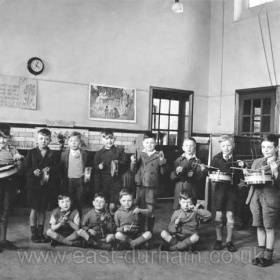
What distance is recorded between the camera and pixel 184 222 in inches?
166

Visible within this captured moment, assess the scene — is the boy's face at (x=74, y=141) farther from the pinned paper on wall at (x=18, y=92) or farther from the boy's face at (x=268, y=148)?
the pinned paper on wall at (x=18, y=92)

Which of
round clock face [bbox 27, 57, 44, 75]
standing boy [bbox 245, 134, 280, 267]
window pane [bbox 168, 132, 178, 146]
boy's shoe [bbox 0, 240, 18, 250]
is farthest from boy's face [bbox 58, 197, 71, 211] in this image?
window pane [bbox 168, 132, 178, 146]

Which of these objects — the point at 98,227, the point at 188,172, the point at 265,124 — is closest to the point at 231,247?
the point at 188,172

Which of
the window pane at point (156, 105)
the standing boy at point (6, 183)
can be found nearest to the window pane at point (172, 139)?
the window pane at point (156, 105)

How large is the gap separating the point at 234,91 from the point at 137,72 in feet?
6.04

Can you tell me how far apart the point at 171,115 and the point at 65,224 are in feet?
14.2

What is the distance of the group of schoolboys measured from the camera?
3.85m

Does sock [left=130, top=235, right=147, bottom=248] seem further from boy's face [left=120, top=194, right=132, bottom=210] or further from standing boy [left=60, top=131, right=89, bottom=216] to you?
standing boy [left=60, top=131, right=89, bottom=216]

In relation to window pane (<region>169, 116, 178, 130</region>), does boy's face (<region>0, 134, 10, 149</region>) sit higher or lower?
lower

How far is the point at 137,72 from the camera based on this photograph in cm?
757

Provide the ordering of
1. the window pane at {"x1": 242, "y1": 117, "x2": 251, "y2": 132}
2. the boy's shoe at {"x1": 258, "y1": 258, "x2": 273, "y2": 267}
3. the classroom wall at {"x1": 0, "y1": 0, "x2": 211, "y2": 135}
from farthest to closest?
the window pane at {"x1": 242, "y1": 117, "x2": 251, "y2": 132}
the classroom wall at {"x1": 0, "y1": 0, "x2": 211, "y2": 135}
the boy's shoe at {"x1": 258, "y1": 258, "x2": 273, "y2": 267}

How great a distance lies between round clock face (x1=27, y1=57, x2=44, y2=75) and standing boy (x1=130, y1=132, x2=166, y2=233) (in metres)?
2.81

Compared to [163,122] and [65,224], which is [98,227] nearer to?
[65,224]

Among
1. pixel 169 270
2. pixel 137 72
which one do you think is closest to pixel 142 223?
pixel 169 270
